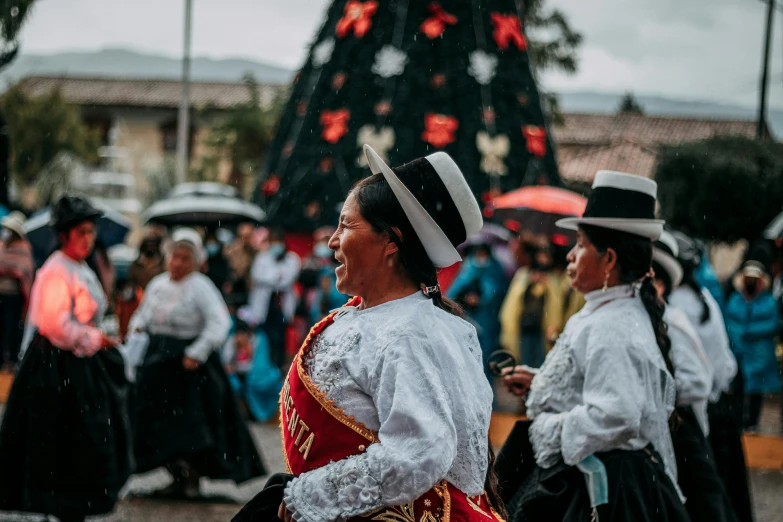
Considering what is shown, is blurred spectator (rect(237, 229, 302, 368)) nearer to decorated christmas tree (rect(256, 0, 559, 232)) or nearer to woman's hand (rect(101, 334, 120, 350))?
decorated christmas tree (rect(256, 0, 559, 232))

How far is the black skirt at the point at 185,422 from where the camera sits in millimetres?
7105

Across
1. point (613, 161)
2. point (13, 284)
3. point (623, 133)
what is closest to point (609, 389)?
point (13, 284)

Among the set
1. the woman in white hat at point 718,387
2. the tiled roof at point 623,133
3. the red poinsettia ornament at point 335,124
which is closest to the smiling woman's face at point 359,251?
the woman in white hat at point 718,387

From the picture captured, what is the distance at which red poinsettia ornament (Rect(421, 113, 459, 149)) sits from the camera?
536 inches

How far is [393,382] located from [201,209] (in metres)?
9.31

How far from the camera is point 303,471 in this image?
2.64 meters

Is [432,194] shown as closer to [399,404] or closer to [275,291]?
[399,404]

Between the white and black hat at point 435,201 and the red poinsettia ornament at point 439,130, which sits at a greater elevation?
the white and black hat at point 435,201

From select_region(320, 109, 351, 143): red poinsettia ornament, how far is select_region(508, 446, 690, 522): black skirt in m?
10.5

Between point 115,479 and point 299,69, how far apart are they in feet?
29.9

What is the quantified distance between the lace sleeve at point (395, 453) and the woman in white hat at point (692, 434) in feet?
5.98

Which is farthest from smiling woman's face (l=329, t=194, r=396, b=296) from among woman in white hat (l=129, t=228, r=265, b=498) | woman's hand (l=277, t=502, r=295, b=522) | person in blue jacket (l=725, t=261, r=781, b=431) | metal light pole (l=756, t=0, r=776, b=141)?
metal light pole (l=756, t=0, r=776, b=141)

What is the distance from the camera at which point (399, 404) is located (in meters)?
2.46

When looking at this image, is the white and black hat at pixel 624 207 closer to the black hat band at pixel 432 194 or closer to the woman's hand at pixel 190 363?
the black hat band at pixel 432 194
